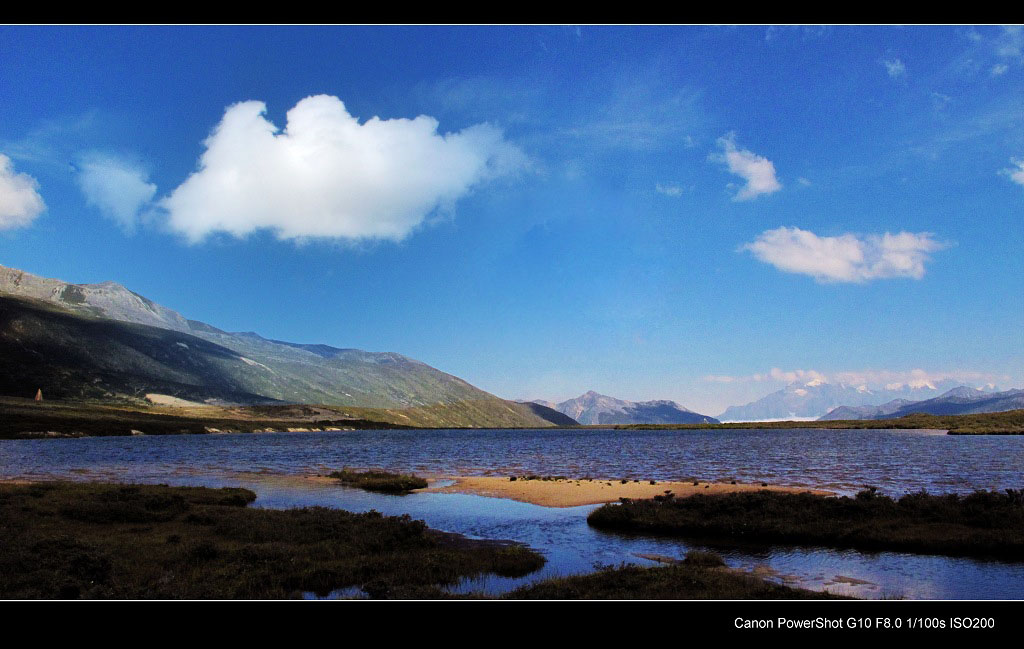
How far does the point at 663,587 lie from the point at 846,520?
20373mm

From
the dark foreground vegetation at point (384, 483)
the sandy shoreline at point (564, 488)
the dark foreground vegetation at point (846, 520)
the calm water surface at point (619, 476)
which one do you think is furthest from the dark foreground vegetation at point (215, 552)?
the dark foreground vegetation at point (384, 483)

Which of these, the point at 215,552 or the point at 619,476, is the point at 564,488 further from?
the point at 215,552

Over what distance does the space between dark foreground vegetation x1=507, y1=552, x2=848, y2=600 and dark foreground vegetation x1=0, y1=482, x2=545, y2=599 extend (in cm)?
411

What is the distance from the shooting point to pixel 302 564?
74.0ft

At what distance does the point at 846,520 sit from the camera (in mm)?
32062

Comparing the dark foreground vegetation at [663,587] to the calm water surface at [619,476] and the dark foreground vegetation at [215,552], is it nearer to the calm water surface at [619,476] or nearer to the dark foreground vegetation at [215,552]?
the calm water surface at [619,476]

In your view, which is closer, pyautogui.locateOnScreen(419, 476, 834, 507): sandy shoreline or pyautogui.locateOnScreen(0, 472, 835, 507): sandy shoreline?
pyautogui.locateOnScreen(419, 476, 834, 507): sandy shoreline

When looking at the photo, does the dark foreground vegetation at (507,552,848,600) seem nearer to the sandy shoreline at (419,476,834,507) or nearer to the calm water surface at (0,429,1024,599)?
the calm water surface at (0,429,1024,599)

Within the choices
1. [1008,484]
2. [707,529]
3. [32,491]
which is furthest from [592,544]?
[1008,484]

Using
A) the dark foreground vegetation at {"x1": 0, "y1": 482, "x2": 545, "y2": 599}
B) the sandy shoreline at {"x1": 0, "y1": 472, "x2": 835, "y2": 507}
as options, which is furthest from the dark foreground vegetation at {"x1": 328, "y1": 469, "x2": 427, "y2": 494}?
the dark foreground vegetation at {"x1": 0, "y1": 482, "x2": 545, "y2": 599}

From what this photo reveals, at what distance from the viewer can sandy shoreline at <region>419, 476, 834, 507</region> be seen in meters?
48.0

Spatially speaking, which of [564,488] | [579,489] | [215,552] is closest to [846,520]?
[579,489]
